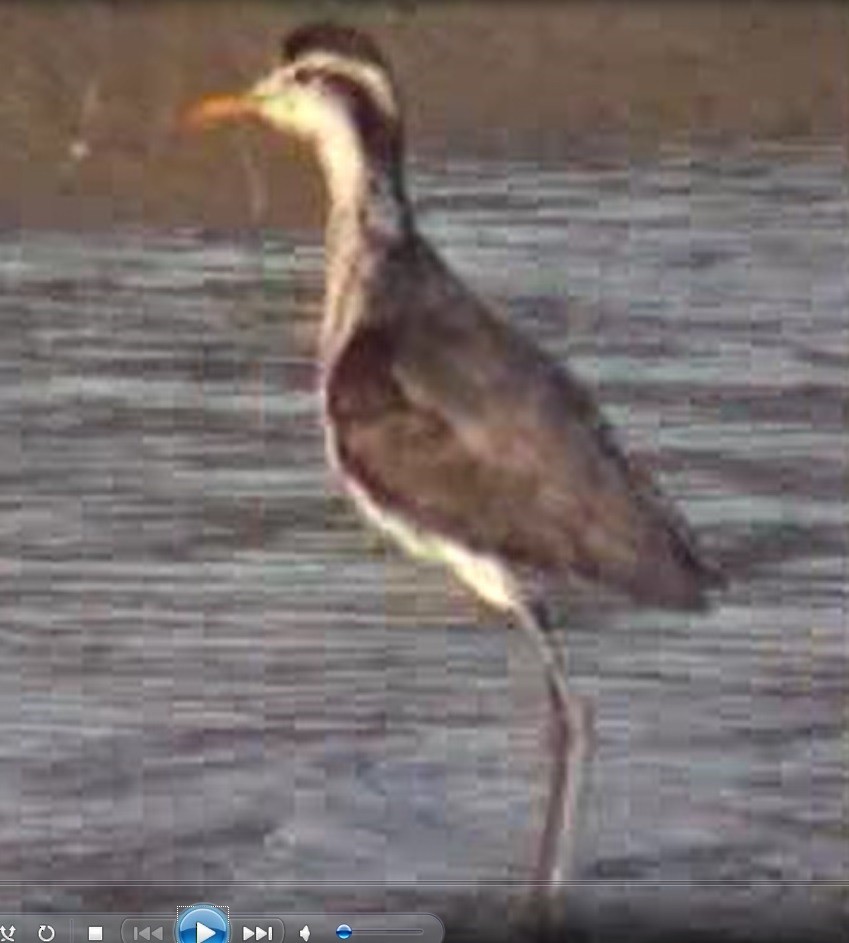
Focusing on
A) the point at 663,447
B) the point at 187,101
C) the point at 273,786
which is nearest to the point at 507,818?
the point at 273,786

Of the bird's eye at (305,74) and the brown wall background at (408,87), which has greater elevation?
the brown wall background at (408,87)

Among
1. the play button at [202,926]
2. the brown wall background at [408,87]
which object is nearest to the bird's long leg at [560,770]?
the play button at [202,926]

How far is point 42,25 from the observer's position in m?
18.1

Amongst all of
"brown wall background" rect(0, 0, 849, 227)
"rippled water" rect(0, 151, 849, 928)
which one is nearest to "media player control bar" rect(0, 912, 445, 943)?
"rippled water" rect(0, 151, 849, 928)

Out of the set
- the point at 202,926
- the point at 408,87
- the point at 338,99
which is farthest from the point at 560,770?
the point at 408,87

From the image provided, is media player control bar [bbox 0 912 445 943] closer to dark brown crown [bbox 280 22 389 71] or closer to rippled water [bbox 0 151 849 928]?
rippled water [bbox 0 151 849 928]

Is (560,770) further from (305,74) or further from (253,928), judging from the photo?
(305,74)

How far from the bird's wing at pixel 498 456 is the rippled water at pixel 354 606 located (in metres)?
0.84

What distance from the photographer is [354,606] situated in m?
11.7

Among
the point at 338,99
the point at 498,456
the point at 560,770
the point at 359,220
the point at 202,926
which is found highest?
the point at 338,99

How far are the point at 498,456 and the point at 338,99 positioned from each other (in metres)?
0.85

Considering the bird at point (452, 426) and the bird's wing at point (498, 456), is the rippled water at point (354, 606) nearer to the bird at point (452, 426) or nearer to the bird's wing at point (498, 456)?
the bird at point (452, 426)

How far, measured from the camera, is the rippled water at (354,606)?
33.0 feet

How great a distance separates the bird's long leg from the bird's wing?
1.10 feet
